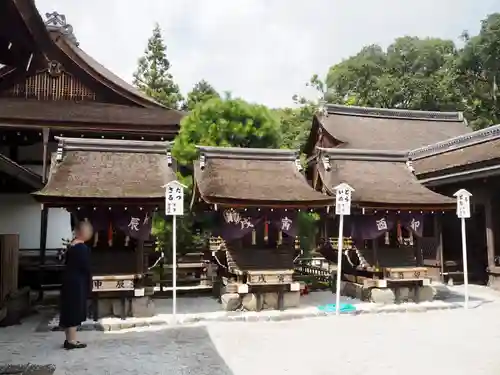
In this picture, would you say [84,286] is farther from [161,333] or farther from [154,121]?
Result: [154,121]

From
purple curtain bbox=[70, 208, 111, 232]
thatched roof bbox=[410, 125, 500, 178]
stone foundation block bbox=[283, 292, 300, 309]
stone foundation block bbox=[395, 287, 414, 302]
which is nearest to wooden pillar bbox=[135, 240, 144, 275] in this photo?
purple curtain bbox=[70, 208, 111, 232]

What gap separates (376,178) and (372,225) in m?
1.72

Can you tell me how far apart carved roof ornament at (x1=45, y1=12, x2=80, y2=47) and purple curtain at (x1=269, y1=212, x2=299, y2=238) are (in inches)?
452

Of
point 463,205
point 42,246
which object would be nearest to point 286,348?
point 463,205

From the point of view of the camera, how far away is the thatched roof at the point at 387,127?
2444cm

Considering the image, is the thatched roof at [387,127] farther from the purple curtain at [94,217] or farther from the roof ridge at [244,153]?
the purple curtain at [94,217]

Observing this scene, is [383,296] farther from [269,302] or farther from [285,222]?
[285,222]

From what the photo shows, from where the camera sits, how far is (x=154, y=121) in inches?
650

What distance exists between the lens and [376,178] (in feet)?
43.4

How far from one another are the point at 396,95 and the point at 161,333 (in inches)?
1299

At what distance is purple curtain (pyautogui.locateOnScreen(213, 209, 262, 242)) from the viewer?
36.4 ft

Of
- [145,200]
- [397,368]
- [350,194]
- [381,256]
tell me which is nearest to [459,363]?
[397,368]

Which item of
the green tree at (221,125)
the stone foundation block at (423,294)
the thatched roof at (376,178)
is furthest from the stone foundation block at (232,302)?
the green tree at (221,125)

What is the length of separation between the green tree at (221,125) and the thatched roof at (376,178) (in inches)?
140
